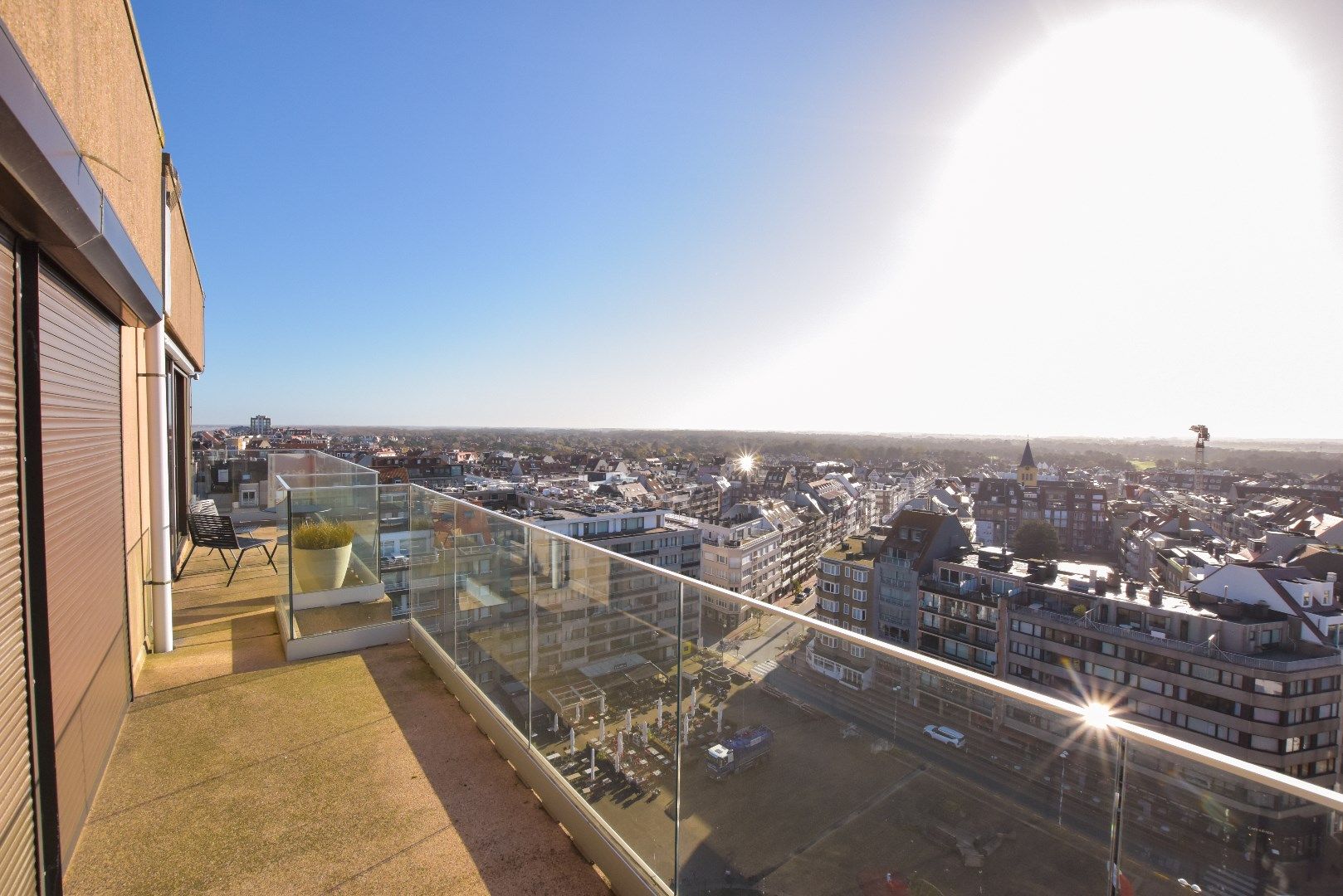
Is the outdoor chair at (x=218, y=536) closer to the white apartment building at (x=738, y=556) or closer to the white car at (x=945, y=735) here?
the white car at (x=945, y=735)

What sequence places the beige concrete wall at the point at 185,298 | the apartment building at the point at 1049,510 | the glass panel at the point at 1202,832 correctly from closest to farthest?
the glass panel at the point at 1202,832 → the beige concrete wall at the point at 185,298 → the apartment building at the point at 1049,510

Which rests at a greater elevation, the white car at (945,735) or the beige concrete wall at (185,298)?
the beige concrete wall at (185,298)

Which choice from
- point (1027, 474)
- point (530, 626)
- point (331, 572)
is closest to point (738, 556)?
point (331, 572)

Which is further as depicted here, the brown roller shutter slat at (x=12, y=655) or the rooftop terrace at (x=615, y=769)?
the brown roller shutter slat at (x=12, y=655)

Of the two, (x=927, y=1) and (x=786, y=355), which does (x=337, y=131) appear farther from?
(x=786, y=355)

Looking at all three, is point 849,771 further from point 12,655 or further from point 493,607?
point 493,607

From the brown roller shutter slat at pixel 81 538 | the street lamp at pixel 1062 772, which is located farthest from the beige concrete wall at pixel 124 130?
the street lamp at pixel 1062 772

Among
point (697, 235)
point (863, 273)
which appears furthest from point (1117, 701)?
point (697, 235)

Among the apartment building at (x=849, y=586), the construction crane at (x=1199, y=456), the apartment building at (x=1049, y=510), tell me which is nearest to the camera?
the apartment building at (x=849, y=586)
